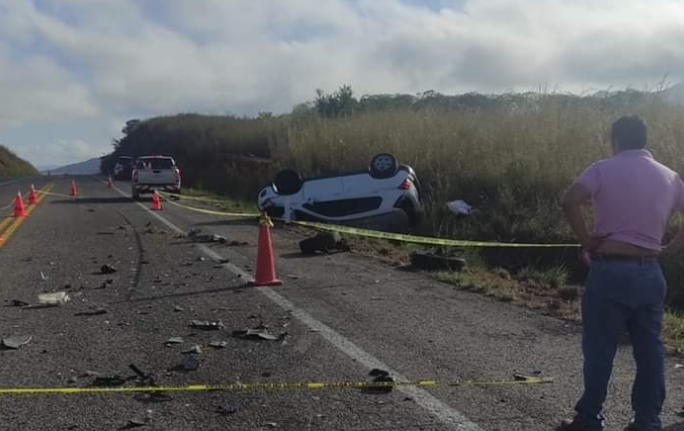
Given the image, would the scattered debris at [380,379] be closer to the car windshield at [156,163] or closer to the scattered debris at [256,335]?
the scattered debris at [256,335]

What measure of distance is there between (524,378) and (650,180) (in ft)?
6.18

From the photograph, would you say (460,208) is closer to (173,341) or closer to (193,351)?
(173,341)

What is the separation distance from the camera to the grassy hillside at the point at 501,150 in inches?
557

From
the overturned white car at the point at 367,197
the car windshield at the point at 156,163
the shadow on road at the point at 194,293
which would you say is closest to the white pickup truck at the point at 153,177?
the car windshield at the point at 156,163

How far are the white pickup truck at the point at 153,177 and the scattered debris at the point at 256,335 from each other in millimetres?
24867

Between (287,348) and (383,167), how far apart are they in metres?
9.91

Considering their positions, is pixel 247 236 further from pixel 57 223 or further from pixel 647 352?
pixel 647 352

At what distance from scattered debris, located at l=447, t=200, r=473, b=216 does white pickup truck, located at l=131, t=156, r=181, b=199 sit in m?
17.7

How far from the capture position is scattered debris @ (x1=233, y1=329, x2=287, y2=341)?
7.10 m

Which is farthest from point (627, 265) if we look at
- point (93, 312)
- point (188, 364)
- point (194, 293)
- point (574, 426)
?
point (194, 293)

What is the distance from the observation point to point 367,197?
1630 centimetres

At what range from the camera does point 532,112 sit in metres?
20.1

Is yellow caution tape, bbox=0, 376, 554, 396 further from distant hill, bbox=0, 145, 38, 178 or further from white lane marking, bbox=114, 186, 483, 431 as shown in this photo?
distant hill, bbox=0, 145, 38, 178

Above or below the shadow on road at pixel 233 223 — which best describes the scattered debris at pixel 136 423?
above
